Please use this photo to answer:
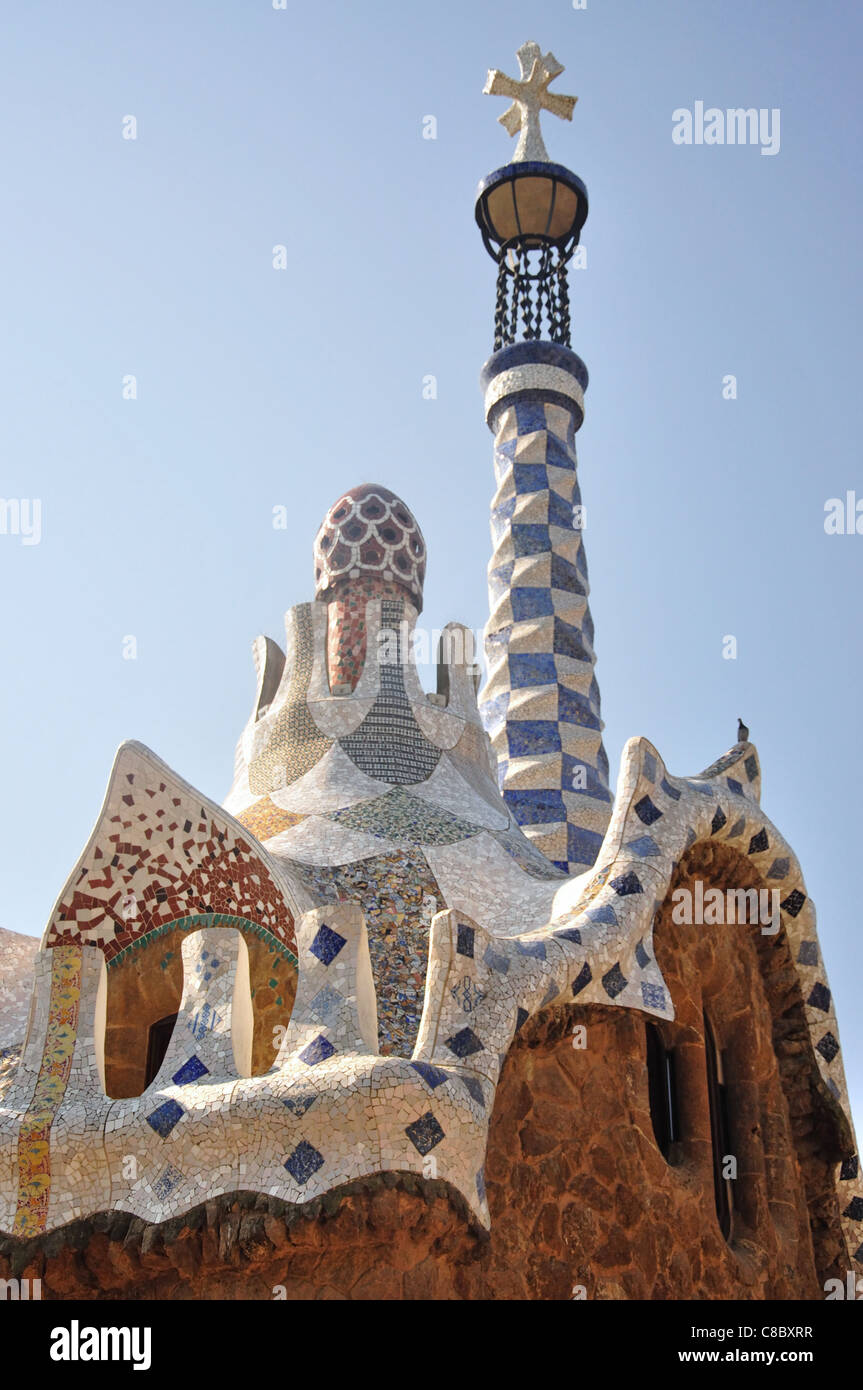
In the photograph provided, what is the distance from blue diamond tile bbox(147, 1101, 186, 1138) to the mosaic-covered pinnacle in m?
3.71

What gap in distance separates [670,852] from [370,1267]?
1.94 meters

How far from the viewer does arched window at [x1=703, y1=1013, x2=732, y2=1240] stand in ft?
20.3

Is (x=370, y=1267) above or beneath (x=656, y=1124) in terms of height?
beneath

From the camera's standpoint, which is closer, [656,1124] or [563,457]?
[656,1124]

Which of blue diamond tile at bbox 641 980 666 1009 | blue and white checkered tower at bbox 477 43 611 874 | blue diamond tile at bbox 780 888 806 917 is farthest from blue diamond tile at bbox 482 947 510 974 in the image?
blue and white checkered tower at bbox 477 43 611 874

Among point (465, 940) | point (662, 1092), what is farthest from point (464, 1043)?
point (662, 1092)

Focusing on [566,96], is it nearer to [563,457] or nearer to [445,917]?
[563,457]

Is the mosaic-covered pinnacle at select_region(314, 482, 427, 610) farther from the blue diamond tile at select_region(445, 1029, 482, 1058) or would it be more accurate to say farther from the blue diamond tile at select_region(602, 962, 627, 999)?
the blue diamond tile at select_region(445, 1029, 482, 1058)

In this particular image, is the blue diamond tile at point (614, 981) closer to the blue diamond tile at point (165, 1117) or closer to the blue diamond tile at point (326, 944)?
the blue diamond tile at point (326, 944)

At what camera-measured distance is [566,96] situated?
1245 centimetres

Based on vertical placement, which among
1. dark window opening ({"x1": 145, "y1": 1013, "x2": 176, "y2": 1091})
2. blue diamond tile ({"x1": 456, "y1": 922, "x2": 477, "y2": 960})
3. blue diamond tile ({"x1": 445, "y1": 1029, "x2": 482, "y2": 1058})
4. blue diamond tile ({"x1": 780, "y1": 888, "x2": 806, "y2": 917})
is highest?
blue diamond tile ({"x1": 780, "y1": 888, "x2": 806, "y2": 917})
